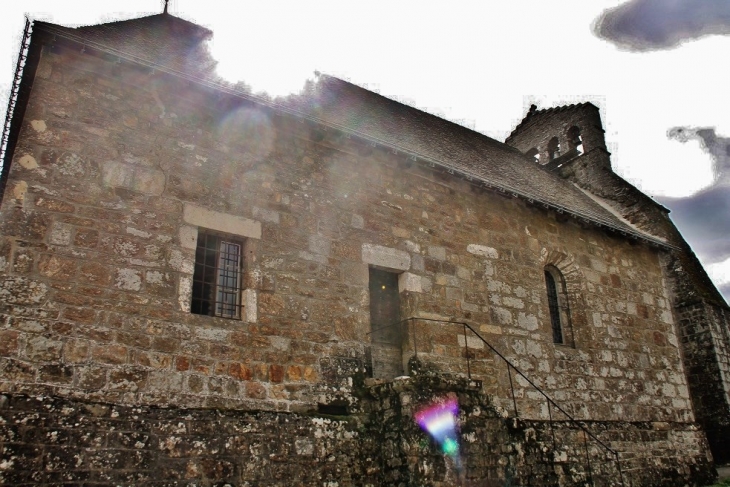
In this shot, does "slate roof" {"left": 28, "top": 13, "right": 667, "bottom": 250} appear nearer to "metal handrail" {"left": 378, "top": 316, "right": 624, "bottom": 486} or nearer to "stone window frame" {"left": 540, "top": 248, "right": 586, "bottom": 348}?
"stone window frame" {"left": 540, "top": 248, "right": 586, "bottom": 348}

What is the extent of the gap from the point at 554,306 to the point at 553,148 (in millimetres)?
7644

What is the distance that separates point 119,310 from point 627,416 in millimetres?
8242

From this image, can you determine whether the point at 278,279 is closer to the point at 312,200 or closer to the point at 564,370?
the point at 312,200

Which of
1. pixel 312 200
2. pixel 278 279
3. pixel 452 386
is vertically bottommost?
pixel 452 386

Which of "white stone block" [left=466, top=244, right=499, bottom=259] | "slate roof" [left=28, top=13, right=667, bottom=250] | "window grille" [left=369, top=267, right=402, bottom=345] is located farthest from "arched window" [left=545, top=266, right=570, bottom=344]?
"window grille" [left=369, top=267, right=402, bottom=345]

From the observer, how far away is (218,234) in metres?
7.15

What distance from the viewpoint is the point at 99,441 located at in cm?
553

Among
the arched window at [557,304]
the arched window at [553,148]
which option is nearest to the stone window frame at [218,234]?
the arched window at [557,304]

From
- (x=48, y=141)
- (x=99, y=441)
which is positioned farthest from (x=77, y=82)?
(x=99, y=441)

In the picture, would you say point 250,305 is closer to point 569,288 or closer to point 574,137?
point 569,288

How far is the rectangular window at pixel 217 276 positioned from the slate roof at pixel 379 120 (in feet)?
6.14

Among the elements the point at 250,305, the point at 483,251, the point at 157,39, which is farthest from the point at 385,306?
the point at 157,39

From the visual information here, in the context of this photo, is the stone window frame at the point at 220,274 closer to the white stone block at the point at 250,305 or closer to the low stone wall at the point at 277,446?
the white stone block at the point at 250,305

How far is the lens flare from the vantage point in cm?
657
